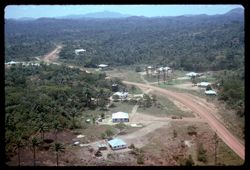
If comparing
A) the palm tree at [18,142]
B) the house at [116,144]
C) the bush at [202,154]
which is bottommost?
the house at [116,144]

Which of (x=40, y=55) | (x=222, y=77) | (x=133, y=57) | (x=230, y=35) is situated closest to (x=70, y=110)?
(x=222, y=77)

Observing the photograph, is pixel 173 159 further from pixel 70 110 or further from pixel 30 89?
pixel 30 89

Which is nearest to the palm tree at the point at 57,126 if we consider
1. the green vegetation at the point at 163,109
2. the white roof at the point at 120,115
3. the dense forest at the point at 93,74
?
the dense forest at the point at 93,74

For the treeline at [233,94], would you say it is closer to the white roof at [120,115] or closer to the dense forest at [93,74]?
the dense forest at [93,74]

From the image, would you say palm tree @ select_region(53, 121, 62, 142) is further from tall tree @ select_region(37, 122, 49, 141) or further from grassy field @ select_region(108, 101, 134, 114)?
grassy field @ select_region(108, 101, 134, 114)

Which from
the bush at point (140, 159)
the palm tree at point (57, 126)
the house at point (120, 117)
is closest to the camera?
the bush at point (140, 159)

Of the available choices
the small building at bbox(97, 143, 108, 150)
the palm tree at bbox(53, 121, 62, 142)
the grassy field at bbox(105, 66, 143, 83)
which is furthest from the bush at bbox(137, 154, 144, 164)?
the grassy field at bbox(105, 66, 143, 83)
